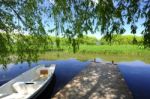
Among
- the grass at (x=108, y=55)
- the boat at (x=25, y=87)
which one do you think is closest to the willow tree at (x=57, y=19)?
the boat at (x=25, y=87)

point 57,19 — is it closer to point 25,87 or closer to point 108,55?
point 25,87

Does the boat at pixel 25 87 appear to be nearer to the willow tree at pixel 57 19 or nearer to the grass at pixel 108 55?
the willow tree at pixel 57 19

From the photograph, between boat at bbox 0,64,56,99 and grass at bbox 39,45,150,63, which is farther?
grass at bbox 39,45,150,63

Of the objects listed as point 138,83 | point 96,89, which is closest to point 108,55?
point 138,83

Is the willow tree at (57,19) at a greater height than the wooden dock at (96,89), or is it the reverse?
the willow tree at (57,19)

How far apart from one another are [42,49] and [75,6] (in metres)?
2.41

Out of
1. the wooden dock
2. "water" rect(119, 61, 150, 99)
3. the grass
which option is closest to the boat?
the wooden dock

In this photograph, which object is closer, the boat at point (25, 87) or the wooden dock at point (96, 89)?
the boat at point (25, 87)

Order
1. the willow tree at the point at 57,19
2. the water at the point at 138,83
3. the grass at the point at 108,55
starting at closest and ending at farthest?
the willow tree at the point at 57,19 < the water at the point at 138,83 < the grass at the point at 108,55

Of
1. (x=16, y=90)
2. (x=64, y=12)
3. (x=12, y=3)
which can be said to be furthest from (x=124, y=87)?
(x=12, y=3)

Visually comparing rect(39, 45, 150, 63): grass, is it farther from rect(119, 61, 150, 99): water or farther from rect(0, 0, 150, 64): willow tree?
rect(0, 0, 150, 64): willow tree

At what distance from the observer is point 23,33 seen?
30.2 feet

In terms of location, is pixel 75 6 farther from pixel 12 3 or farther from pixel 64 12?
pixel 12 3

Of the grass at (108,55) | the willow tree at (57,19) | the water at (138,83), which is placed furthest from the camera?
the grass at (108,55)
